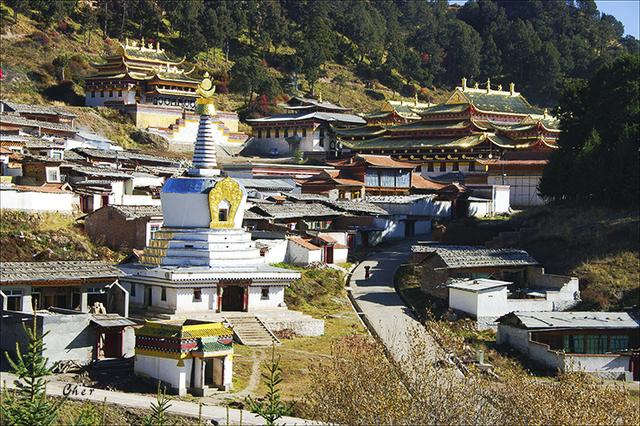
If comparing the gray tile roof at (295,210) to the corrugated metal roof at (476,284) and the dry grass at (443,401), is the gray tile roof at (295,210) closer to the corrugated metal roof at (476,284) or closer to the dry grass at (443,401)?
the corrugated metal roof at (476,284)

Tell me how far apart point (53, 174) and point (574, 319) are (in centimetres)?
2720

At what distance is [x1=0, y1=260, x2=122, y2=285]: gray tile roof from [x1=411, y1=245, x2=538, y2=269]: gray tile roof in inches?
645

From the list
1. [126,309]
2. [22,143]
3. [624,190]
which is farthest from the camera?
[22,143]

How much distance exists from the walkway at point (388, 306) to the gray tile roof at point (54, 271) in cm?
1043

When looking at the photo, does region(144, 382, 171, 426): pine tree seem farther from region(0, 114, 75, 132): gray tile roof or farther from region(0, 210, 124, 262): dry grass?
region(0, 114, 75, 132): gray tile roof

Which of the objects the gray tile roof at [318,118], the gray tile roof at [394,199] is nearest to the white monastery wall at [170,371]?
the gray tile roof at [394,199]

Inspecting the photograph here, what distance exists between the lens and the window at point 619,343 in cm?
4144

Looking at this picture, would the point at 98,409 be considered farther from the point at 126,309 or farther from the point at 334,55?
the point at 334,55

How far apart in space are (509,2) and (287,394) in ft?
500

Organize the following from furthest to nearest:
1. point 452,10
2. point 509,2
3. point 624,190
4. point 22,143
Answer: point 452,10
point 509,2
point 22,143
point 624,190

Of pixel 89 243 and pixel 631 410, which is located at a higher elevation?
pixel 89 243

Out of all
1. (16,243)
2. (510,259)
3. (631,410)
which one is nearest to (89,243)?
(16,243)

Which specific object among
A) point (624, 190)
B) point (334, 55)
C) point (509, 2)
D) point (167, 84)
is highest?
point (509, 2)

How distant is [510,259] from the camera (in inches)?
1927
